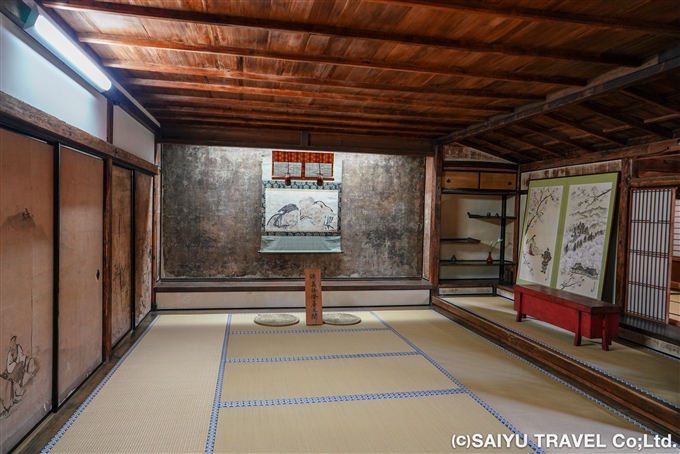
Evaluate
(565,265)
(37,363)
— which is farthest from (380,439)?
(565,265)

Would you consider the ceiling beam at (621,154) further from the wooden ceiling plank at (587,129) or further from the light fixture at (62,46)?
the light fixture at (62,46)

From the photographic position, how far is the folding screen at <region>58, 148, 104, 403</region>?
9.77 ft

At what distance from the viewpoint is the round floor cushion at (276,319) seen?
17.2 ft

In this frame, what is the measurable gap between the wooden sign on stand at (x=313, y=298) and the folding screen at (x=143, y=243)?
2112 mm

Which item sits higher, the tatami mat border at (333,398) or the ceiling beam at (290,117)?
the ceiling beam at (290,117)

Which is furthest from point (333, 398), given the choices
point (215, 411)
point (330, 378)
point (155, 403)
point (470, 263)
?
point (470, 263)

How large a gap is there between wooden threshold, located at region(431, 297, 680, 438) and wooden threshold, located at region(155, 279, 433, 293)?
5.37 ft

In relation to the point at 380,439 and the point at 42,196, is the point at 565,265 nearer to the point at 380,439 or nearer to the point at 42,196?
the point at 380,439

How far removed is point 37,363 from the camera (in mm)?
2639

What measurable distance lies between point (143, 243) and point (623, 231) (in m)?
6.09

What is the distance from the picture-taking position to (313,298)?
548cm

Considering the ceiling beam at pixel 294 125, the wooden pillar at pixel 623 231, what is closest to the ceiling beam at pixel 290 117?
the ceiling beam at pixel 294 125

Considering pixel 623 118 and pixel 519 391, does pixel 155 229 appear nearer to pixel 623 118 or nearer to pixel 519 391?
pixel 519 391

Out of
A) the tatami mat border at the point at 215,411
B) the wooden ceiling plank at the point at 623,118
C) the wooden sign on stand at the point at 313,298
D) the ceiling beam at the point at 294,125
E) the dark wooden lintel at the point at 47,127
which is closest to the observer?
the dark wooden lintel at the point at 47,127
